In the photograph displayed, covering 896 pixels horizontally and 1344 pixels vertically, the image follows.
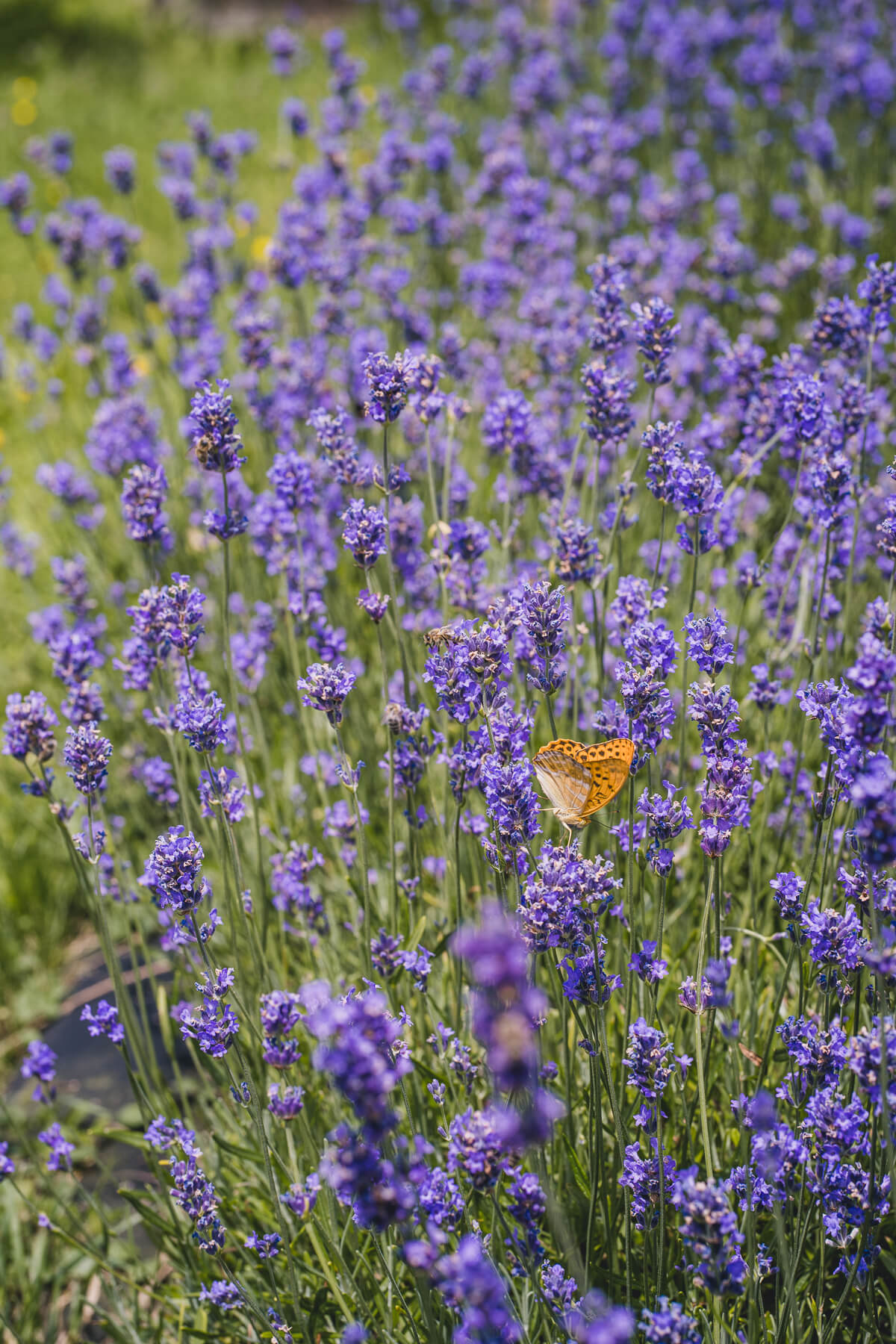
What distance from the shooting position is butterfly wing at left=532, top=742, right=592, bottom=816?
177 centimetres

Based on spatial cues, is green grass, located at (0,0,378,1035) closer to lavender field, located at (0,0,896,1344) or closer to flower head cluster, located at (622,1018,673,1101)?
lavender field, located at (0,0,896,1344)

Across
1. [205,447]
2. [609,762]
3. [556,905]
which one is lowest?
[556,905]

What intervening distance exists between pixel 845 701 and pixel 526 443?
4.42 ft

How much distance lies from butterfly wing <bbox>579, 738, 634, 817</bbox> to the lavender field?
0.01 metres

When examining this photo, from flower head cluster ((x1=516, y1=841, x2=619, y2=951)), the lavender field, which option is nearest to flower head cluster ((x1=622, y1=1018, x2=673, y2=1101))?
the lavender field

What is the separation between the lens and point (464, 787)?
2.16 metres

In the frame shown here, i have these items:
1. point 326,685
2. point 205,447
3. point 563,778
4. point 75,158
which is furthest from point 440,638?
point 75,158

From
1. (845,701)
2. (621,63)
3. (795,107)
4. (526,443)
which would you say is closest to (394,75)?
(621,63)

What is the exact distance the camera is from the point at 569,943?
1.66 m

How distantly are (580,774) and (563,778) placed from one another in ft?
0.14

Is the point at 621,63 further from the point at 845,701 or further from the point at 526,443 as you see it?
the point at 845,701

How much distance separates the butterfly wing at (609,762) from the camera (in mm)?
1727

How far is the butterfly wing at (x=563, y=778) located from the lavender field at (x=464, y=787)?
11mm

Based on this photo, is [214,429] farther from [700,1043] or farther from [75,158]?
[75,158]
